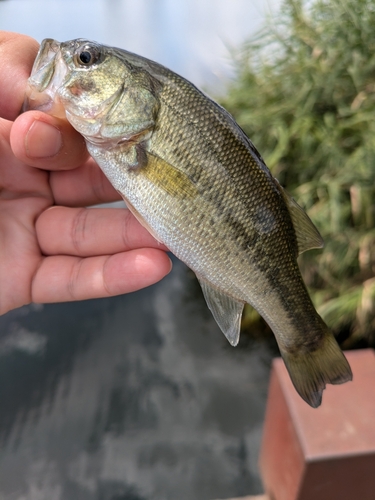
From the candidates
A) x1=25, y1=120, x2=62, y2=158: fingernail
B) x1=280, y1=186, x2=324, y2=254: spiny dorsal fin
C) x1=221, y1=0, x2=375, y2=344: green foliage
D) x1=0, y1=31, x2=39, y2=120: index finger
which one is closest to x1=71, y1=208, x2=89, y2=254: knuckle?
x1=25, y1=120, x2=62, y2=158: fingernail

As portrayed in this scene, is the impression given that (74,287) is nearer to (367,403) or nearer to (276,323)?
(276,323)

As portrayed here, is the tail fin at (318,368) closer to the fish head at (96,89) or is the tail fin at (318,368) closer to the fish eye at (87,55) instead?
the fish head at (96,89)

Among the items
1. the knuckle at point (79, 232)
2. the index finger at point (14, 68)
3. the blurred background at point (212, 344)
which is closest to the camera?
the index finger at point (14, 68)

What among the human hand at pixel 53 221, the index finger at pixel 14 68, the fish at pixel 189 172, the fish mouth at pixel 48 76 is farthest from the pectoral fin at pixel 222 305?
the index finger at pixel 14 68

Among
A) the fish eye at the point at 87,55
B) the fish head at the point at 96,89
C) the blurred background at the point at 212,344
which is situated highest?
the fish eye at the point at 87,55

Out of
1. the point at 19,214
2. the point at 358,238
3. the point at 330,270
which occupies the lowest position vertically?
the point at 330,270

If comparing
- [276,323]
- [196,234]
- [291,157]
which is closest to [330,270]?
[291,157]

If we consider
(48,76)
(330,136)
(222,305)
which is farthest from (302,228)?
(330,136)
